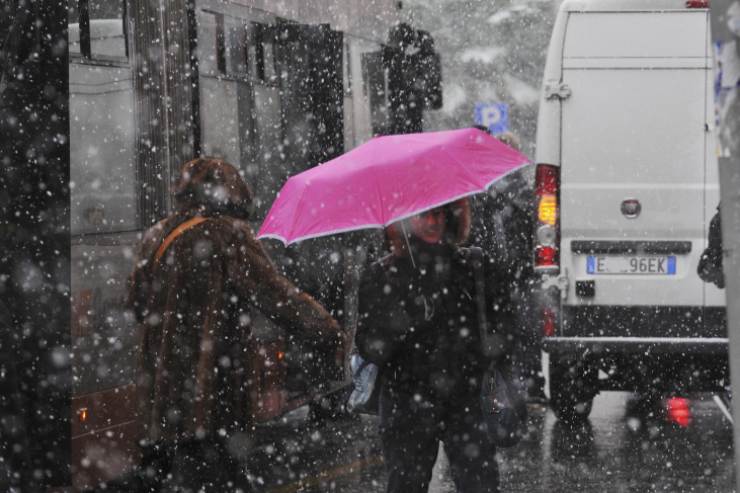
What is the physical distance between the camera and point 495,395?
5.19m

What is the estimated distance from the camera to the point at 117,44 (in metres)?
7.27

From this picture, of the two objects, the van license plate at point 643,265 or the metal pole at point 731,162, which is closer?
the metal pole at point 731,162

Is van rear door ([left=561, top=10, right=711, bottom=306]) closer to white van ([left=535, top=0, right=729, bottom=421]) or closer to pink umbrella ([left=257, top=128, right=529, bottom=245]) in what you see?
white van ([left=535, top=0, right=729, bottom=421])

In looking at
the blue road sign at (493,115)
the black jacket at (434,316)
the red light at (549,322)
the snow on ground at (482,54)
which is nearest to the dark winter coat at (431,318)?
the black jacket at (434,316)

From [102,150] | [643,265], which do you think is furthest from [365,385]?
[643,265]

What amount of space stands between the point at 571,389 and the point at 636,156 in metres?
1.91

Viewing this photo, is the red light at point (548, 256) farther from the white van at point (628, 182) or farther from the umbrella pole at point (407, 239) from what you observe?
the umbrella pole at point (407, 239)

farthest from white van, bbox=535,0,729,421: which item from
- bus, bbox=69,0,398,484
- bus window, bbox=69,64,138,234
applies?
bus window, bbox=69,64,138,234

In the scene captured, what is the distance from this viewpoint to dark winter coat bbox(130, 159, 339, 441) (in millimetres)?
5969

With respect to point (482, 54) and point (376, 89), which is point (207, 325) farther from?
point (482, 54)

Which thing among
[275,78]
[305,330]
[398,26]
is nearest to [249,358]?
[305,330]

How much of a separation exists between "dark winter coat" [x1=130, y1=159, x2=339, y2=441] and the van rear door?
4.10 meters

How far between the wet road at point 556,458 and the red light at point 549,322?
2.43 ft

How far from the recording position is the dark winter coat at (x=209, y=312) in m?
5.97
